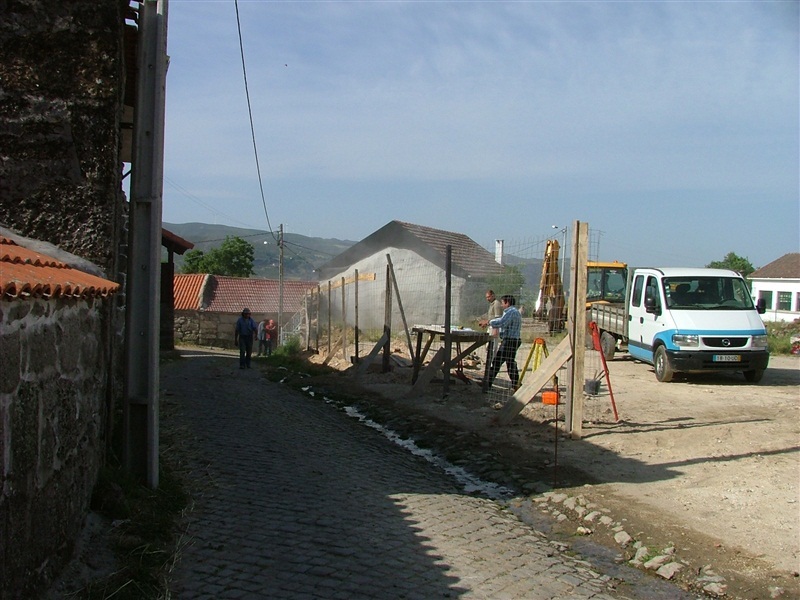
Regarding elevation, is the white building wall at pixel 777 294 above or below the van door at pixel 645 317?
above

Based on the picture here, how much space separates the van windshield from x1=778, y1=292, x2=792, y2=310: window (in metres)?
38.3

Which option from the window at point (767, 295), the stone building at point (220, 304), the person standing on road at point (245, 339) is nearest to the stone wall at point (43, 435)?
the person standing on road at point (245, 339)

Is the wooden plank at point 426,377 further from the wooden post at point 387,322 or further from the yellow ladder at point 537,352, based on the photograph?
the wooden post at point 387,322

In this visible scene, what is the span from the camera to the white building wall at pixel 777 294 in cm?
4738

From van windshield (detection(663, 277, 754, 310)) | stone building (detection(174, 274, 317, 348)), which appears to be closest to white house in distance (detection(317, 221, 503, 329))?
van windshield (detection(663, 277, 754, 310))

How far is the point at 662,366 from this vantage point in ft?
45.9

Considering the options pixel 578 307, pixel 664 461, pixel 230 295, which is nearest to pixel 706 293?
pixel 578 307

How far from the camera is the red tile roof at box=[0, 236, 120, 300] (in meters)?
3.39

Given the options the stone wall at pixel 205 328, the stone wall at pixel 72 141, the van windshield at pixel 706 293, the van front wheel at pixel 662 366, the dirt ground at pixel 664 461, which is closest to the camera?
the dirt ground at pixel 664 461

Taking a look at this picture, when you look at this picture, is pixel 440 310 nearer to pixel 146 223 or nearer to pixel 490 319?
pixel 490 319

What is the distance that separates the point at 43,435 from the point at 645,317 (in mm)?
13075

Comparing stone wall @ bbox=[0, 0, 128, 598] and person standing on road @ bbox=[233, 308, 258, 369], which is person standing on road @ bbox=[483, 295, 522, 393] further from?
person standing on road @ bbox=[233, 308, 258, 369]

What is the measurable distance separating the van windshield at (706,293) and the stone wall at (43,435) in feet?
38.5

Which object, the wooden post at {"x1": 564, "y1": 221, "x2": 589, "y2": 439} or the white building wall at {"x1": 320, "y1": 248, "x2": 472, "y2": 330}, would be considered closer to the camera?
the wooden post at {"x1": 564, "y1": 221, "x2": 589, "y2": 439}
